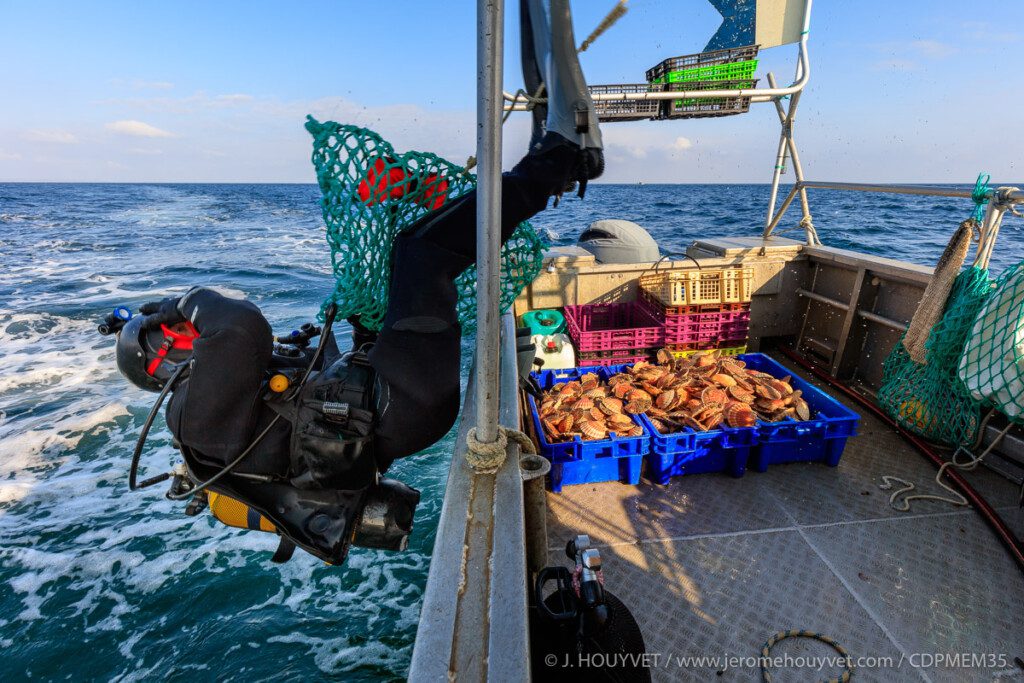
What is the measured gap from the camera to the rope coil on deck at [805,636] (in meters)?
2.42

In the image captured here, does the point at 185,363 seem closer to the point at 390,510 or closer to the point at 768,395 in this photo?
the point at 390,510

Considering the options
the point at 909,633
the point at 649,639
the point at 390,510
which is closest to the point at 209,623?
the point at 390,510

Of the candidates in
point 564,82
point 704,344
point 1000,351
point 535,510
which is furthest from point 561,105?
point 704,344

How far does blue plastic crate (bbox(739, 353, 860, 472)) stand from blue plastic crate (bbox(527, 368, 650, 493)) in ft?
3.13

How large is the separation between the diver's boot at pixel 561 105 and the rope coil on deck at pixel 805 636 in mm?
2650

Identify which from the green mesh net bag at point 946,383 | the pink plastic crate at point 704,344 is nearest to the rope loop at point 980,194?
the green mesh net bag at point 946,383

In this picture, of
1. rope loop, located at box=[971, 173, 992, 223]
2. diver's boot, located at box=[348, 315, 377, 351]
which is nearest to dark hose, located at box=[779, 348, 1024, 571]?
rope loop, located at box=[971, 173, 992, 223]

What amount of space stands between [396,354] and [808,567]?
2918 mm

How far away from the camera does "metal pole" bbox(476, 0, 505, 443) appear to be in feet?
4.95

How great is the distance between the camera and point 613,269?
20.6ft

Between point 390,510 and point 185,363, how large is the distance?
3.64ft

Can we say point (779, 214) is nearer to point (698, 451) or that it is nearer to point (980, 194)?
point (980, 194)

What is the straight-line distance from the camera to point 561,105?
2.16 meters

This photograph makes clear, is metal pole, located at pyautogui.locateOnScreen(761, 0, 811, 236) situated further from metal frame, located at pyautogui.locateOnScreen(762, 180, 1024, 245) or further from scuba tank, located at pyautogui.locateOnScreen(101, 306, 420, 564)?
scuba tank, located at pyautogui.locateOnScreen(101, 306, 420, 564)
